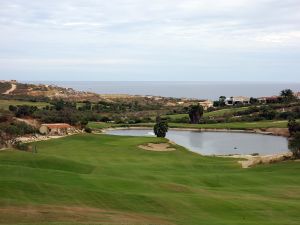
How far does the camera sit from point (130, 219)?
22.2 m

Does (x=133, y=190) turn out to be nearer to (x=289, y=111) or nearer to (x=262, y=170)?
(x=262, y=170)

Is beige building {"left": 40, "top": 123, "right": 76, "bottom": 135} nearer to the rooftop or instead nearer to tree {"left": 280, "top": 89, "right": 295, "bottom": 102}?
the rooftop

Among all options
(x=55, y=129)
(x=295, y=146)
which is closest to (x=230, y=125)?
(x=55, y=129)

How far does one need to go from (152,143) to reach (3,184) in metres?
42.2

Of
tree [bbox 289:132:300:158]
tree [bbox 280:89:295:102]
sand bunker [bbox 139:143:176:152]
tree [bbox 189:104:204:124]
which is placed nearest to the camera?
tree [bbox 289:132:300:158]

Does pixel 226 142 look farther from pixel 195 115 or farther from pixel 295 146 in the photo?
pixel 295 146

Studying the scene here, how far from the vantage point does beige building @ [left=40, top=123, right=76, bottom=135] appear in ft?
259

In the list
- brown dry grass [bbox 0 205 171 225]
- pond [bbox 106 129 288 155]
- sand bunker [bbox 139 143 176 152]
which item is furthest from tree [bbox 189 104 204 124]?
brown dry grass [bbox 0 205 171 225]

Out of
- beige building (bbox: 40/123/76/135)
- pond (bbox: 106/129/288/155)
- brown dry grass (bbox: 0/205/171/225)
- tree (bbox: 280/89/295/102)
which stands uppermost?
tree (bbox: 280/89/295/102)

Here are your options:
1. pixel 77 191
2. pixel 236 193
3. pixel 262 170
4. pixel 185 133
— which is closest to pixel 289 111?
pixel 185 133

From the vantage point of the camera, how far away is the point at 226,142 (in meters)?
89.3

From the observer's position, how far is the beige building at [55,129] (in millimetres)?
79012

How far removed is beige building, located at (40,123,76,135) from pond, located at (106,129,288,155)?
20.4m

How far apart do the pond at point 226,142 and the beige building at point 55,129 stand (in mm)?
20383
